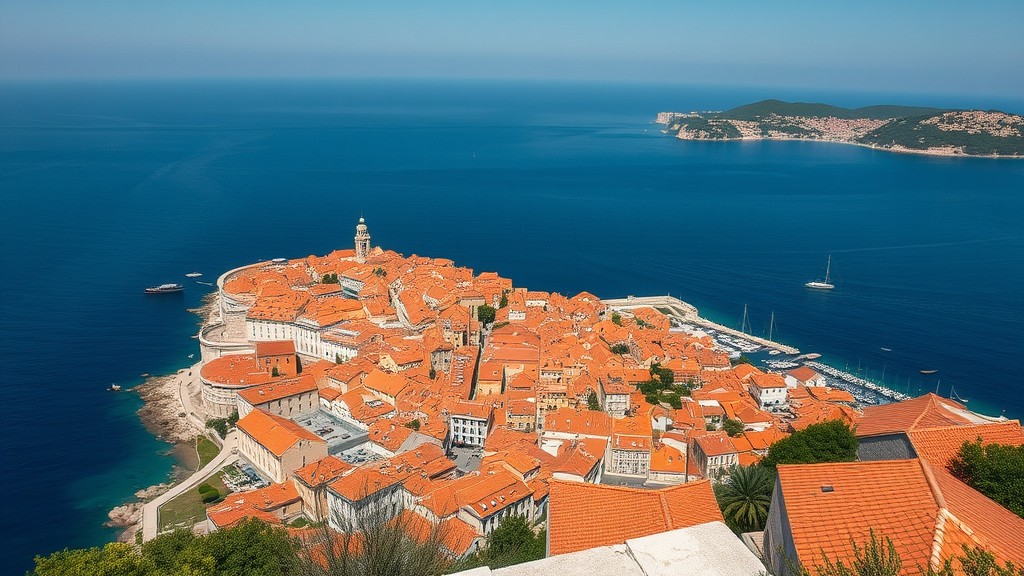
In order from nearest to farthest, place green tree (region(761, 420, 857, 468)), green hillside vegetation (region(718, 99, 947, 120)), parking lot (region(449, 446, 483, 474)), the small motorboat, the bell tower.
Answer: green tree (region(761, 420, 857, 468)) → parking lot (region(449, 446, 483, 474)) → the small motorboat → the bell tower → green hillside vegetation (region(718, 99, 947, 120))

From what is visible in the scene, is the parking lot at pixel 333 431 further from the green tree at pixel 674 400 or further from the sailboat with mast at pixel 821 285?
the sailboat with mast at pixel 821 285

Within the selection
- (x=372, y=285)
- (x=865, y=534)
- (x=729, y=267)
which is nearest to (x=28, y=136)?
(x=372, y=285)

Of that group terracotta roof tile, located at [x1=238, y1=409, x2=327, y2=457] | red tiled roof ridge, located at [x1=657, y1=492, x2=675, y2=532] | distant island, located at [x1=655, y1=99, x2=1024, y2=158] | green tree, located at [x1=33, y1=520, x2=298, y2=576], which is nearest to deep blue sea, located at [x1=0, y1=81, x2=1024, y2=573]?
terracotta roof tile, located at [x1=238, y1=409, x2=327, y2=457]

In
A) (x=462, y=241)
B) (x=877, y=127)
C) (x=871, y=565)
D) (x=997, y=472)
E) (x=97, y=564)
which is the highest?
(x=877, y=127)

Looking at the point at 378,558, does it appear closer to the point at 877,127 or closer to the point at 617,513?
the point at 617,513

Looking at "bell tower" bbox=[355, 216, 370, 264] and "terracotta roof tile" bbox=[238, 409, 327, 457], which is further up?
"bell tower" bbox=[355, 216, 370, 264]

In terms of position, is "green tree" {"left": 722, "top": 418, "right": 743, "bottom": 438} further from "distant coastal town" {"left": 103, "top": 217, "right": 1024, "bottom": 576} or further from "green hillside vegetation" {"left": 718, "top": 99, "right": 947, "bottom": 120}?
"green hillside vegetation" {"left": 718, "top": 99, "right": 947, "bottom": 120}

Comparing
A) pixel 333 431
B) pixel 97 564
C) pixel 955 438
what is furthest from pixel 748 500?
pixel 333 431
